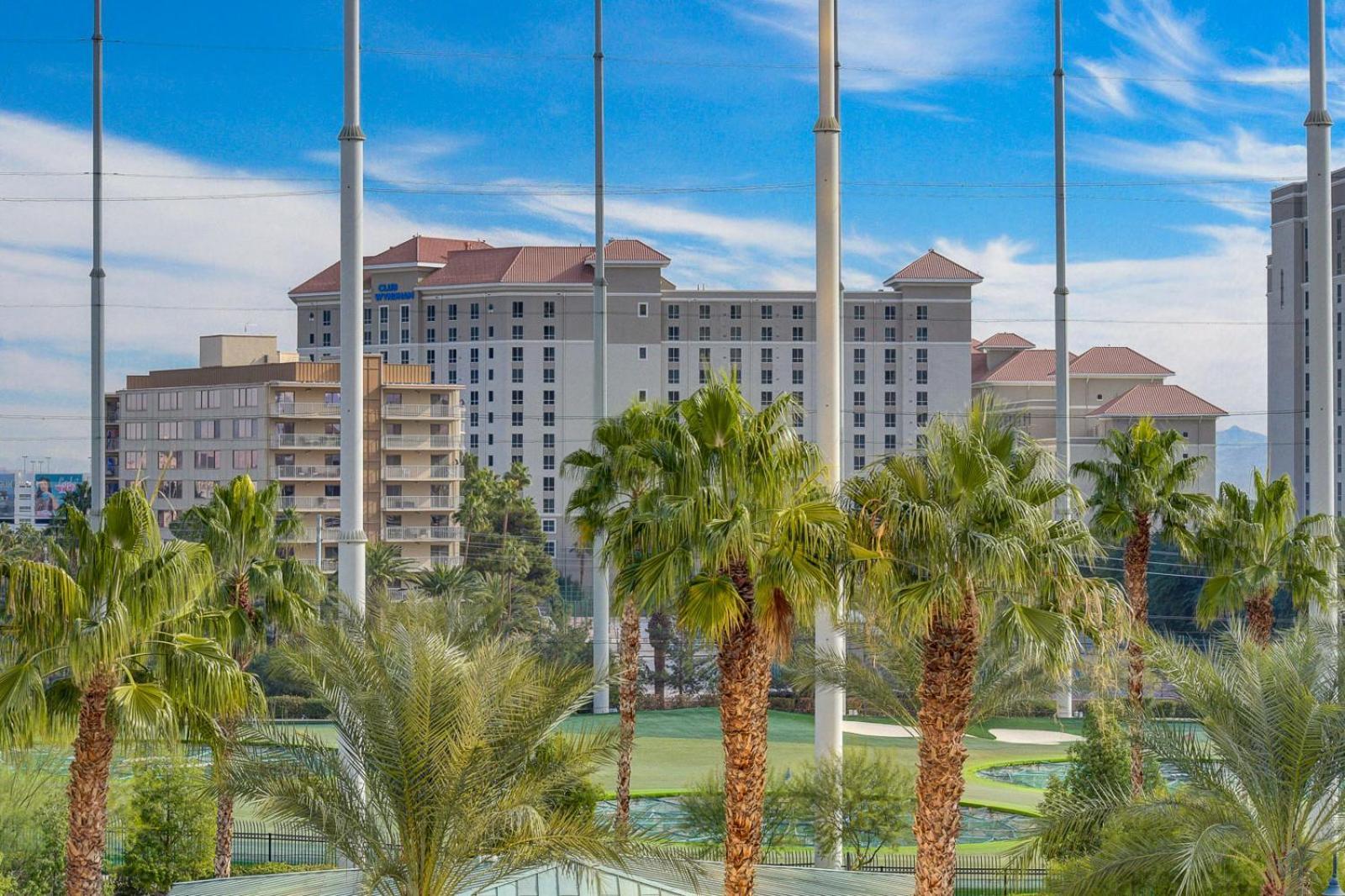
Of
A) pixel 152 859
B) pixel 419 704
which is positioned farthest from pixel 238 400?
pixel 419 704

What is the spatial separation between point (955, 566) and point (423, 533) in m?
56.8

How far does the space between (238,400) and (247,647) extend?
160 ft

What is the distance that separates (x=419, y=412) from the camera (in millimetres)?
69188

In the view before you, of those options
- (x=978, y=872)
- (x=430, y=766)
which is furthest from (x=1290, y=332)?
(x=430, y=766)

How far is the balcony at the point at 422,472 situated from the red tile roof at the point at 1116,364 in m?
51.2

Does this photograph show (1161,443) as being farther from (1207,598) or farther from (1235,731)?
(1235,731)

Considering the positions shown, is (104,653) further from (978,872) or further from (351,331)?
(978,872)

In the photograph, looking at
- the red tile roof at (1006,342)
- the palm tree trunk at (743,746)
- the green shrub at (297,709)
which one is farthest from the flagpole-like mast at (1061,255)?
the red tile roof at (1006,342)

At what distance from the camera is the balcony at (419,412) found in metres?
68.9

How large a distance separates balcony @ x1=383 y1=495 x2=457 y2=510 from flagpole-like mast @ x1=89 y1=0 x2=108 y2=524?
43.7 metres

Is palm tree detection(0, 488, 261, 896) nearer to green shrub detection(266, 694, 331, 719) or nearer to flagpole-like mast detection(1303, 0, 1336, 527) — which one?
flagpole-like mast detection(1303, 0, 1336, 527)

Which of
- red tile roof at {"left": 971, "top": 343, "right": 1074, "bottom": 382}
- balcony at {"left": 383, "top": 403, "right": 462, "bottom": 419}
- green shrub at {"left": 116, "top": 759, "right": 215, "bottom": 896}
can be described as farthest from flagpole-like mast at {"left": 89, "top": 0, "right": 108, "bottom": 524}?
red tile roof at {"left": 971, "top": 343, "right": 1074, "bottom": 382}

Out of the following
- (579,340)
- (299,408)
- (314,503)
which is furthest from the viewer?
(579,340)

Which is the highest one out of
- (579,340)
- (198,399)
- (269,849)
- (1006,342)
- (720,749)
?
(1006,342)
